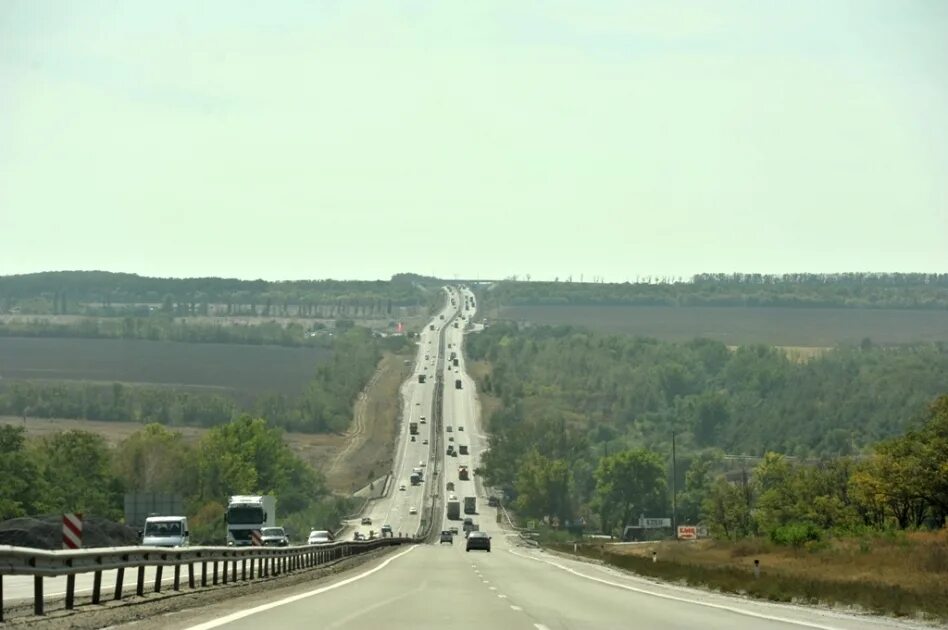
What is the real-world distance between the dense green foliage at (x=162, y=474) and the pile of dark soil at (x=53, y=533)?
27524 millimetres

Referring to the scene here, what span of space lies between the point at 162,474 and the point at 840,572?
11576 centimetres

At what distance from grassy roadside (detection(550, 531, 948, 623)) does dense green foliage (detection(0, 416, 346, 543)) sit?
A: 50.8 m

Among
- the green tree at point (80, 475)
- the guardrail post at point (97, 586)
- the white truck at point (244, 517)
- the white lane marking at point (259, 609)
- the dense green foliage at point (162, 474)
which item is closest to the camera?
the white lane marking at point (259, 609)

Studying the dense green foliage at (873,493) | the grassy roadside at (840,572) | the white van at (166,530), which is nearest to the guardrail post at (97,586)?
the grassy roadside at (840,572)

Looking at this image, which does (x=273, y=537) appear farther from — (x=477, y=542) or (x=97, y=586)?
(x=97, y=586)

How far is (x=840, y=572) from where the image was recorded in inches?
2387

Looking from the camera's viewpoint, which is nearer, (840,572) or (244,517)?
(840,572)

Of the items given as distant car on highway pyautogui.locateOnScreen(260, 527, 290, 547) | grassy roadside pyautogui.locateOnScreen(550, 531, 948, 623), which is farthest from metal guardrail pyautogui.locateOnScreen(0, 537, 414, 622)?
distant car on highway pyautogui.locateOnScreen(260, 527, 290, 547)

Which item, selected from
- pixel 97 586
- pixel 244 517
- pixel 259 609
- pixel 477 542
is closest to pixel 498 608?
pixel 259 609

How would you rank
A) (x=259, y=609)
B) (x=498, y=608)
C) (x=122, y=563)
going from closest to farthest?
(x=259, y=609)
(x=122, y=563)
(x=498, y=608)

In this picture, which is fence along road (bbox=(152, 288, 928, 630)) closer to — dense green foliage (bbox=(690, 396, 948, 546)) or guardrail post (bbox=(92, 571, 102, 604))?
guardrail post (bbox=(92, 571, 102, 604))

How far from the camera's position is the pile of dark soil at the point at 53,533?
6856 cm

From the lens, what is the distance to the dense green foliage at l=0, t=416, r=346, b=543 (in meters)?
128

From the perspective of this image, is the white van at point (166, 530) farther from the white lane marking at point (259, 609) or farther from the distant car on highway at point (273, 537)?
the white lane marking at point (259, 609)
